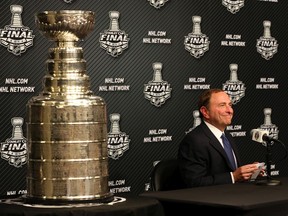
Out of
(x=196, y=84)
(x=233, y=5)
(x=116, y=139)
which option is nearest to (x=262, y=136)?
(x=116, y=139)

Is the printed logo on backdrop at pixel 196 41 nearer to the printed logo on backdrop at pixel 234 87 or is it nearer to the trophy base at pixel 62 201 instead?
the printed logo on backdrop at pixel 234 87

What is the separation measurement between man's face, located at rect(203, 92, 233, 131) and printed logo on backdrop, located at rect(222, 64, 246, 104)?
1580mm

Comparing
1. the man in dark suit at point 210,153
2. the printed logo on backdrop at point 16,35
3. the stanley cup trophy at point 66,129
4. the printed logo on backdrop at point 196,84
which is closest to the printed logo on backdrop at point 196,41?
the printed logo on backdrop at point 196,84

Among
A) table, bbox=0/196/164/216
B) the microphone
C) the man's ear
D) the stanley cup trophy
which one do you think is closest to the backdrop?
the man's ear

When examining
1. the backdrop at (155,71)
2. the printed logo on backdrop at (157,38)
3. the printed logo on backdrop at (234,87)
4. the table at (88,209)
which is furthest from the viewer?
the printed logo on backdrop at (234,87)

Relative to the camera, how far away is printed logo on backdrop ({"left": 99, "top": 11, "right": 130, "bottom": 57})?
20.2 ft

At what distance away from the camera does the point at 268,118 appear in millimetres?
7539

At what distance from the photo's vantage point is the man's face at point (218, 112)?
218 inches

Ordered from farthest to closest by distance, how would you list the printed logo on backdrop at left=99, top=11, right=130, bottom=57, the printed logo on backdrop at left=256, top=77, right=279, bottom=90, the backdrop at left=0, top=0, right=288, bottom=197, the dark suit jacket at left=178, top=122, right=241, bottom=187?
the printed logo on backdrop at left=256, top=77, right=279, bottom=90
the printed logo on backdrop at left=99, top=11, right=130, bottom=57
the backdrop at left=0, top=0, right=288, bottom=197
the dark suit jacket at left=178, top=122, right=241, bottom=187

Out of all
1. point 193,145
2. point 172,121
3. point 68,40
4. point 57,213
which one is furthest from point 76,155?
point 172,121

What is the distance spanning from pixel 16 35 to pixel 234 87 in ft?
8.14

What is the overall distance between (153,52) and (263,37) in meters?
1.47

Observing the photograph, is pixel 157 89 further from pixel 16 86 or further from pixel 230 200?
pixel 230 200

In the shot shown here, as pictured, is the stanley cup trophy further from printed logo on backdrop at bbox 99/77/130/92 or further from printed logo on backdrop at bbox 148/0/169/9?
printed logo on backdrop at bbox 148/0/169/9
